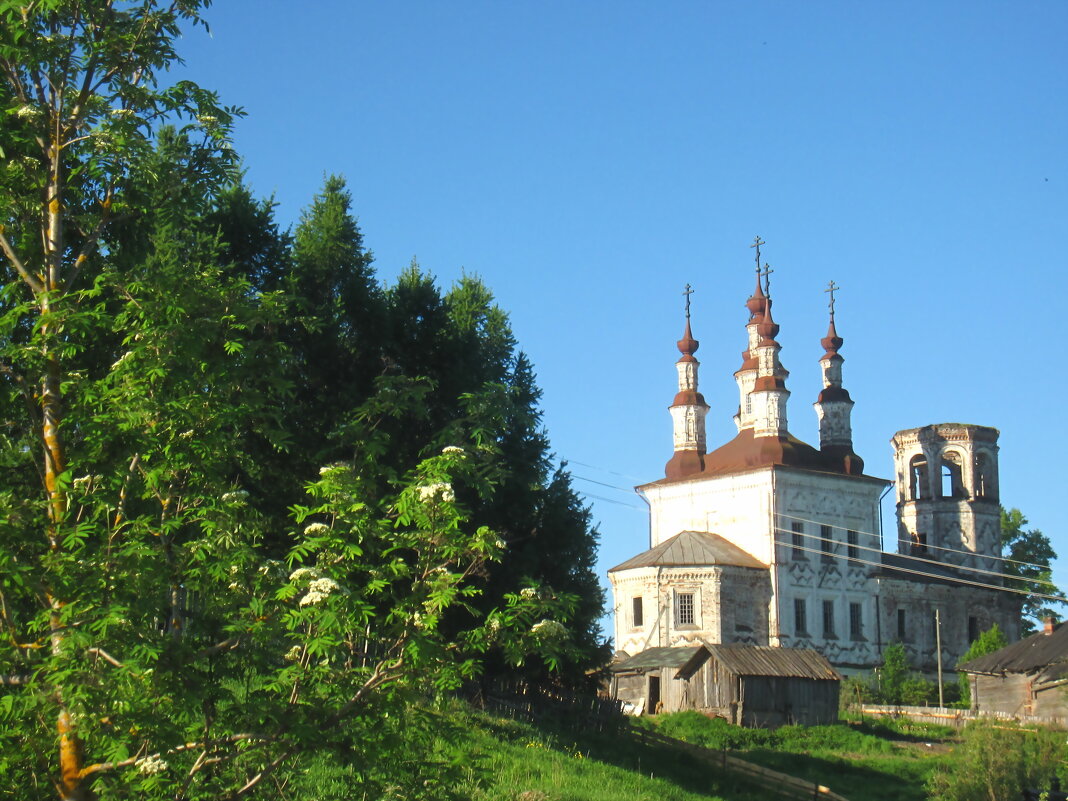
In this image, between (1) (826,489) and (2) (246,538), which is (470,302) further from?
(1) (826,489)

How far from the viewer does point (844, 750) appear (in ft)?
109

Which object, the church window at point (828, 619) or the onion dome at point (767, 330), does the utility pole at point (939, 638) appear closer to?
the church window at point (828, 619)

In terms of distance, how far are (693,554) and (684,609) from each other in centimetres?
211

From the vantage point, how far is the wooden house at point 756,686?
3741cm

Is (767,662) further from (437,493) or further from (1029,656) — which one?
(437,493)

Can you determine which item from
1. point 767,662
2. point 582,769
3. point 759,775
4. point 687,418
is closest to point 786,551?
point 687,418

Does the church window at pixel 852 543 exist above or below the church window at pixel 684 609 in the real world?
above

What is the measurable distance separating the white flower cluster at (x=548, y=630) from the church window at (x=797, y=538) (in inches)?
1694

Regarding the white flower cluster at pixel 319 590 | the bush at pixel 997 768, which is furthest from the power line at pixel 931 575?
the white flower cluster at pixel 319 590

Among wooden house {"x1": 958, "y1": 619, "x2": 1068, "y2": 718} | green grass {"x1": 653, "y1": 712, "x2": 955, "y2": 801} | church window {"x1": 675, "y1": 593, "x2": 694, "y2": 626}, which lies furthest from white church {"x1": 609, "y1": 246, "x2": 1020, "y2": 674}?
green grass {"x1": 653, "y1": 712, "x2": 955, "y2": 801}

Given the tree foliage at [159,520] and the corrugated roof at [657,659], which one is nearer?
the tree foliage at [159,520]

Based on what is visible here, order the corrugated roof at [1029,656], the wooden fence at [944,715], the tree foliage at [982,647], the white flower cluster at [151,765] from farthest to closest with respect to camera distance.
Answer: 1. the tree foliage at [982,647]
2. the corrugated roof at [1029,656]
3. the wooden fence at [944,715]
4. the white flower cluster at [151,765]

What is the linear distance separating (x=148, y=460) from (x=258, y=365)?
1.11m

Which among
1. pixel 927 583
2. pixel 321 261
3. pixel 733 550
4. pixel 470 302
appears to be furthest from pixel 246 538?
pixel 927 583
